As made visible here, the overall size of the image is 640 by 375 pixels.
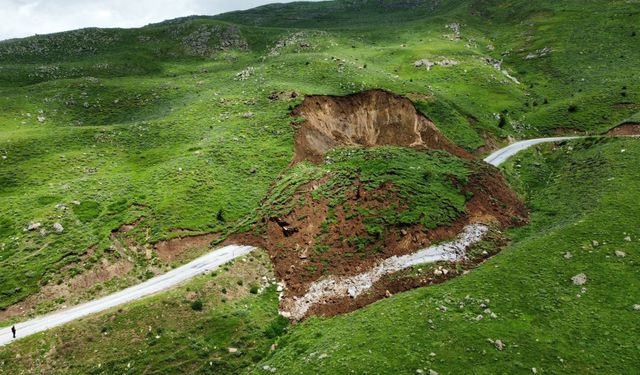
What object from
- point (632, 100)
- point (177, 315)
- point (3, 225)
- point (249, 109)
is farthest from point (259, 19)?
point (177, 315)

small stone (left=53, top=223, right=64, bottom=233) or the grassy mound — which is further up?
small stone (left=53, top=223, right=64, bottom=233)

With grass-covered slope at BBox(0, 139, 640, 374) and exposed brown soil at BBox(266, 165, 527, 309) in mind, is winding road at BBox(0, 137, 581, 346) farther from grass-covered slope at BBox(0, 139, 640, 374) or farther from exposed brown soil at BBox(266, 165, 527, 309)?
exposed brown soil at BBox(266, 165, 527, 309)

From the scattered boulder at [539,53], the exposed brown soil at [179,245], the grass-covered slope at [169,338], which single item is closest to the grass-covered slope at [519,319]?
the grass-covered slope at [169,338]

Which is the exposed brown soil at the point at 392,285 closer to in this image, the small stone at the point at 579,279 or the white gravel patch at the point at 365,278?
the white gravel patch at the point at 365,278

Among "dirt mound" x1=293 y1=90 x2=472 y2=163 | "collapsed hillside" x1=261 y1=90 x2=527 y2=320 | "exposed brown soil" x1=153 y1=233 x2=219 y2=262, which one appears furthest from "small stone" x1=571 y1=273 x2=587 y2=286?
"exposed brown soil" x1=153 y1=233 x2=219 y2=262

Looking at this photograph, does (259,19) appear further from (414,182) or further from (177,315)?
(177,315)
